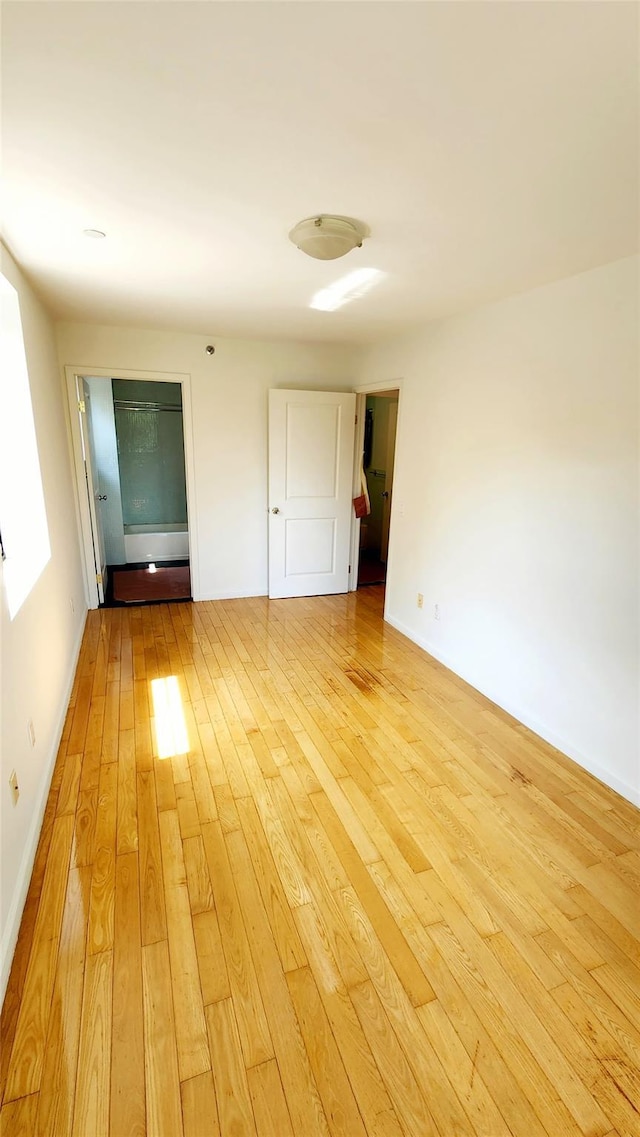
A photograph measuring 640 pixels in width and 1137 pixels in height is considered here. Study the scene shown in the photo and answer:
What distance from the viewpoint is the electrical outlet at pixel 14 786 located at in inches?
64.8

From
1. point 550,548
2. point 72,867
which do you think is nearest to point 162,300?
point 550,548

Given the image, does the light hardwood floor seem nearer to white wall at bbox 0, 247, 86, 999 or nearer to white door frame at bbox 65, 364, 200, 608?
white wall at bbox 0, 247, 86, 999

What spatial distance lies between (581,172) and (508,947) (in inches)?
94.0

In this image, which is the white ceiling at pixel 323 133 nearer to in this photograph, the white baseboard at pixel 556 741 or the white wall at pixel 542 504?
the white wall at pixel 542 504

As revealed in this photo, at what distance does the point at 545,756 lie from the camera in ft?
8.23

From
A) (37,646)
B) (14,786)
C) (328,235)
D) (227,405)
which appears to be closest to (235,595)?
(227,405)

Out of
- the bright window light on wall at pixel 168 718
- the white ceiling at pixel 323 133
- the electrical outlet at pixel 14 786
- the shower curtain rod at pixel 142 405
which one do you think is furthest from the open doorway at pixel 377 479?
the electrical outlet at pixel 14 786

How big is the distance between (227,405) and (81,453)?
1291mm

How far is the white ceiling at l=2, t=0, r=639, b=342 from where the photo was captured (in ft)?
3.11

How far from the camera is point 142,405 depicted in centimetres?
583

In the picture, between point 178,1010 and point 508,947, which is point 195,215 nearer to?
point 178,1010

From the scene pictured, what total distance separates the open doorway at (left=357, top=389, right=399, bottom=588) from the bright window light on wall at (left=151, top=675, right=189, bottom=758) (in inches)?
124

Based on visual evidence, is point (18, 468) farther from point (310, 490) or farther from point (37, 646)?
point (310, 490)

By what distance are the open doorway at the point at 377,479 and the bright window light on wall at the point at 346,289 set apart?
2.91m
